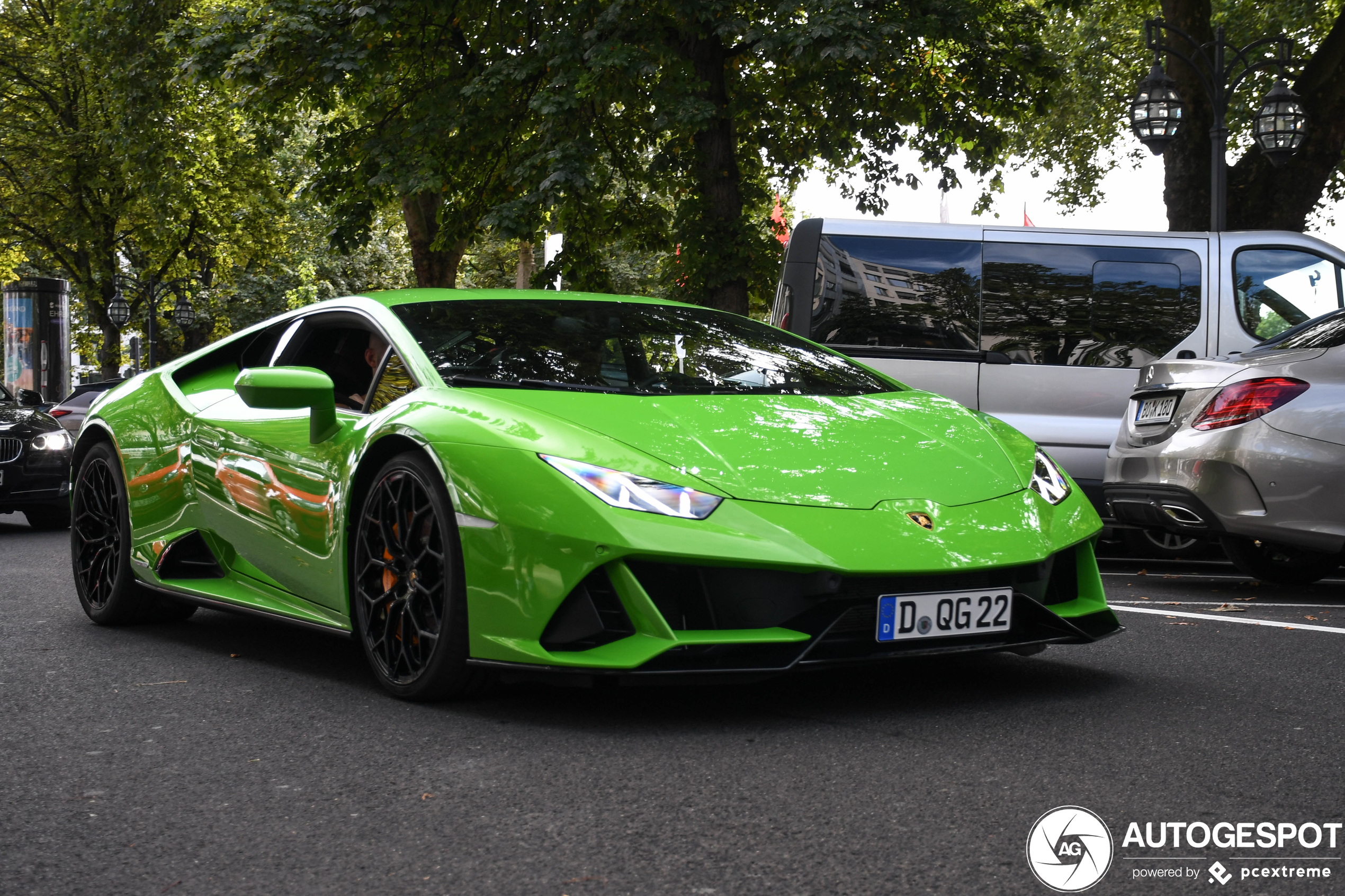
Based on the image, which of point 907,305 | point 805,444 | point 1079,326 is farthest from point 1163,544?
point 805,444

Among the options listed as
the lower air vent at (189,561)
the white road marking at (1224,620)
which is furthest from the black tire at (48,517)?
the white road marking at (1224,620)

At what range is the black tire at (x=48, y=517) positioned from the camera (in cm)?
1226

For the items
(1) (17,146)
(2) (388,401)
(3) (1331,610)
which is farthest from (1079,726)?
(1) (17,146)

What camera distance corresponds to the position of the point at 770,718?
4102mm

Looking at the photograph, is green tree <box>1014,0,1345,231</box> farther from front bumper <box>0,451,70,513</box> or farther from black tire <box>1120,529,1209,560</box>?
front bumper <box>0,451,70,513</box>

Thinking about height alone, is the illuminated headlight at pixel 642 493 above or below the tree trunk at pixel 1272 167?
below

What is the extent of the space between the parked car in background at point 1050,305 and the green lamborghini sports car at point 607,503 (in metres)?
4.36

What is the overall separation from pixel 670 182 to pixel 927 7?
144 inches


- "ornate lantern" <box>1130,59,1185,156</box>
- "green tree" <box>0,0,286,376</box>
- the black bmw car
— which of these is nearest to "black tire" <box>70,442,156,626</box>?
the black bmw car

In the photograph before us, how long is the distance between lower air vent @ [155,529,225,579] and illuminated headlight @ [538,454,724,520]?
214 cm

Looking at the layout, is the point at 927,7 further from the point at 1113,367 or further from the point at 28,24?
the point at 28,24

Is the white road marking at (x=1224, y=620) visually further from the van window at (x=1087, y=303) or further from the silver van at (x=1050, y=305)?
the van window at (x=1087, y=303)

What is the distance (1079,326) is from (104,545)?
20.0 ft

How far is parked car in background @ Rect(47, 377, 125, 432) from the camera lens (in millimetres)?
20969
